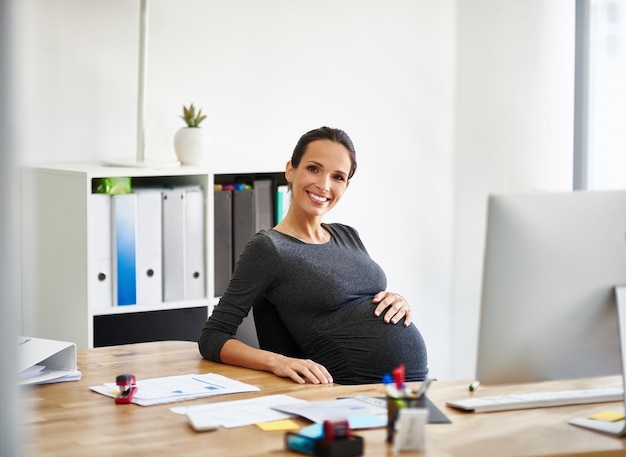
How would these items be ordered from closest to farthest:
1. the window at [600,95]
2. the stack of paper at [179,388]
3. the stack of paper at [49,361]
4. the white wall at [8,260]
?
the white wall at [8,260] → the stack of paper at [179,388] → the stack of paper at [49,361] → the window at [600,95]

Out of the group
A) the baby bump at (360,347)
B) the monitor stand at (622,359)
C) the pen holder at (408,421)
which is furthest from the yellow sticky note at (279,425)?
the baby bump at (360,347)

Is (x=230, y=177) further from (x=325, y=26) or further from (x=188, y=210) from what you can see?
(x=325, y=26)

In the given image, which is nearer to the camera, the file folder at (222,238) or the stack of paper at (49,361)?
the stack of paper at (49,361)

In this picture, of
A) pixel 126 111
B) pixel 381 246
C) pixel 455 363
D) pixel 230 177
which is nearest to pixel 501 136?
pixel 381 246

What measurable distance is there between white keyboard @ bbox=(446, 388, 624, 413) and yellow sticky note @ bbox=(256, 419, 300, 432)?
1.32 ft

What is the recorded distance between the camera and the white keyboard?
2020 millimetres

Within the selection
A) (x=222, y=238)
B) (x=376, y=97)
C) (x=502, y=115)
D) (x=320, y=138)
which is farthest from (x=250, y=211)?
(x=502, y=115)

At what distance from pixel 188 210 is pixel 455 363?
1982mm

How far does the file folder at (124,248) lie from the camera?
319 cm

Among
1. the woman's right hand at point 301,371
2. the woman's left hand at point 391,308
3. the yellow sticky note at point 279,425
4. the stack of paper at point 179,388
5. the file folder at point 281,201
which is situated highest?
the file folder at point 281,201

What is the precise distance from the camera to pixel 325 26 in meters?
4.19

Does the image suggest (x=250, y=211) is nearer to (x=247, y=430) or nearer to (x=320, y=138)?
(x=320, y=138)

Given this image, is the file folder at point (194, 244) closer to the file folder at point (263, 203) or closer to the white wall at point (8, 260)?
the file folder at point (263, 203)

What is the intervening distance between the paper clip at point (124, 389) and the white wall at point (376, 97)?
1678 mm
